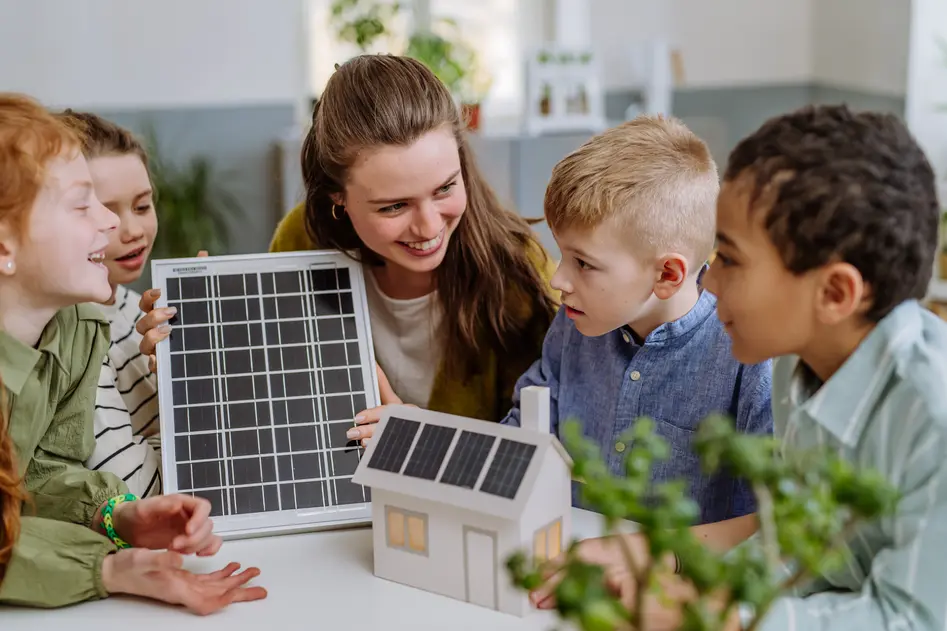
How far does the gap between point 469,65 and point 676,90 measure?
3.00 feet

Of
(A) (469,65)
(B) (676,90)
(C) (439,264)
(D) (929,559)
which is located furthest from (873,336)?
(B) (676,90)

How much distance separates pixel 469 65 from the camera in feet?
12.4

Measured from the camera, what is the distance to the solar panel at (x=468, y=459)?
106 centimetres

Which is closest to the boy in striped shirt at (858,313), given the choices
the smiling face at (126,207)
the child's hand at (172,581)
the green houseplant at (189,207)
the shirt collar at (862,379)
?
the shirt collar at (862,379)

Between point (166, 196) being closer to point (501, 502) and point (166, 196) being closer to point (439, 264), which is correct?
point (439, 264)

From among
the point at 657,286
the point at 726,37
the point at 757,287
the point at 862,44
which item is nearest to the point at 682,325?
the point at 657,286

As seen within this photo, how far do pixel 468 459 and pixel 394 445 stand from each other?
100 mm

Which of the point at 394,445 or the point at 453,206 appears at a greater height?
the point at 453,206

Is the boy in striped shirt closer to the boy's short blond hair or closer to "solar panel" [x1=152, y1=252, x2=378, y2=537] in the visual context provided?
the boy's short blond hair

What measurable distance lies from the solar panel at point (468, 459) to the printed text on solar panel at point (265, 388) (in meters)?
0.29

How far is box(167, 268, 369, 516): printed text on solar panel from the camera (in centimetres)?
132

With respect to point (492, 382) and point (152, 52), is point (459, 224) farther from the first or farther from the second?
point (152, 52)

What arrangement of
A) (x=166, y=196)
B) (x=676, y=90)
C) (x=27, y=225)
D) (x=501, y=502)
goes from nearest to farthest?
(x=501, y=502)
(x=27, y=225)
(x=166, y=196)
(x=676, y=90)

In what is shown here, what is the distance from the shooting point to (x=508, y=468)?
104 cm
